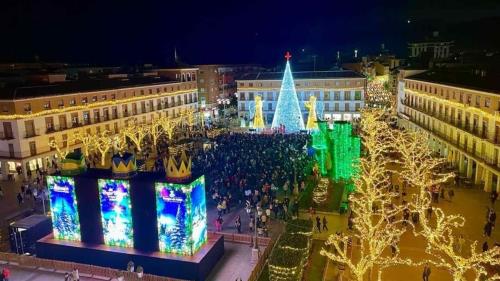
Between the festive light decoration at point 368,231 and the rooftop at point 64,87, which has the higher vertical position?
the rooftop at point 64,87

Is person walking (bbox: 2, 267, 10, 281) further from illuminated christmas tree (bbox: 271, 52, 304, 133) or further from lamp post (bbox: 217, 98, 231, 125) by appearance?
lamp post (bbox: 217, 98, 231, 125)

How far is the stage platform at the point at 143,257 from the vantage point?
20.6 metres

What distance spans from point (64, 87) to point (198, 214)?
1284 inches

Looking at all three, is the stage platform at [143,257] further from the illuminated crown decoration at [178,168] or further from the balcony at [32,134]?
the balcony at [32,134]

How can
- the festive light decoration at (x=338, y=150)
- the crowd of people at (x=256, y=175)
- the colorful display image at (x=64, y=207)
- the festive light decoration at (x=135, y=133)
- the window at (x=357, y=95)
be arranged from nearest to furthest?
the colorful display image at (x=64, y=207) < the crowd of people at (x=256, y=175) < the festive light decoration at (x=338, y=150) < the festive light decoration at (x=135, y=133) < the window at (x=357, y=95)

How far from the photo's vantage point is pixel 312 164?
4000cm

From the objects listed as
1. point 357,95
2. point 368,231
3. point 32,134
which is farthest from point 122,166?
point 357,95

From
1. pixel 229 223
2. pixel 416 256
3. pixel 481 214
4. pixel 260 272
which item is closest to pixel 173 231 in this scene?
pixel 260 272

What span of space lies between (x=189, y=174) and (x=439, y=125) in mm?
34476

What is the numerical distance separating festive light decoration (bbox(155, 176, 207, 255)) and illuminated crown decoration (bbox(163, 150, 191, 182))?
50 cm

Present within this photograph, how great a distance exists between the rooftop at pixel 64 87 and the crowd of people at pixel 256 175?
16924 mm

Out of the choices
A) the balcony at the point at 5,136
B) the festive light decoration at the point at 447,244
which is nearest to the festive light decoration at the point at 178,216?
the festive light decoration at the point at 447,244

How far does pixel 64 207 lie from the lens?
23078 mm

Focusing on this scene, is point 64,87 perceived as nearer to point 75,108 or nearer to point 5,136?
point 75,108
